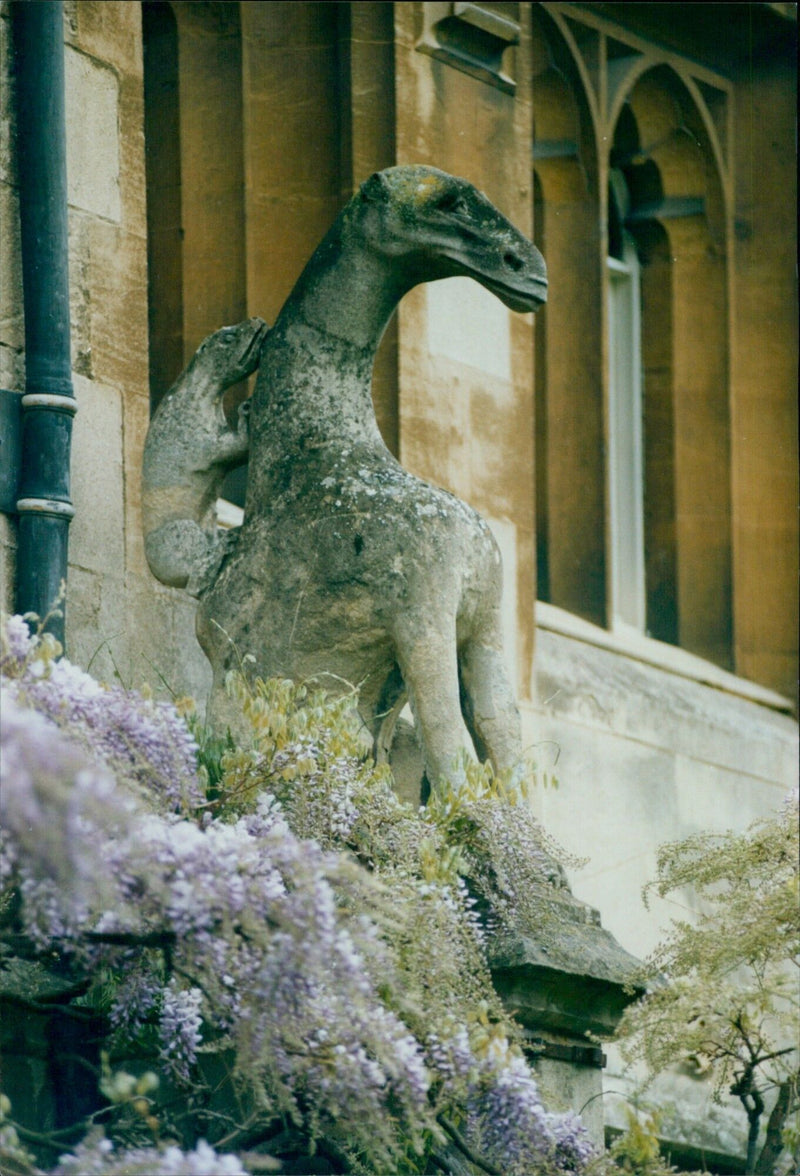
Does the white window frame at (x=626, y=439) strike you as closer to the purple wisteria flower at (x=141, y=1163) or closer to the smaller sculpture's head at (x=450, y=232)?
the smaller sculpture's head at (x=450, y=232)

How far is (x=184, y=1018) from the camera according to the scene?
198 inches

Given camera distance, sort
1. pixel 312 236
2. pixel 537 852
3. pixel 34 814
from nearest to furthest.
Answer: pixel 34 814
pixel 537 852
pixel 312 236

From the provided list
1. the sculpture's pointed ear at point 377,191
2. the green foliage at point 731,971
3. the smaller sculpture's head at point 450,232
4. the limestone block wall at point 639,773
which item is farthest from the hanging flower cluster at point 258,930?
the limestone block wall at point 639,773

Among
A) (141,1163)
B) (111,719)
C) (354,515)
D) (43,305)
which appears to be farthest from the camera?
(43,305)

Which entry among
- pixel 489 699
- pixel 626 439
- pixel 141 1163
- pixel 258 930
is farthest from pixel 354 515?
pixel 626 439

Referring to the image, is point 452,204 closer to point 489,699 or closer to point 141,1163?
point 489,699

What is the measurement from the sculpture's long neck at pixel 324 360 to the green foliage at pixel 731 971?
1195 millimetres

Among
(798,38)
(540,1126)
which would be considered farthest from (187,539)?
(798,38)

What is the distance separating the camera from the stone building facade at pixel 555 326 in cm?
686

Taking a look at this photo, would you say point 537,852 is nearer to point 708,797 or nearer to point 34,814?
point 34,814

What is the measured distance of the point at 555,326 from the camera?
9703 mm

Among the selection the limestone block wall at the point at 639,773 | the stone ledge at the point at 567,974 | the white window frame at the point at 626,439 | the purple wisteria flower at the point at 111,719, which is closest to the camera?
the purple wisteria flower at the point at 111,719

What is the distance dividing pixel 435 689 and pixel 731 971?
0.85m

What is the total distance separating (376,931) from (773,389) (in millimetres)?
6244
